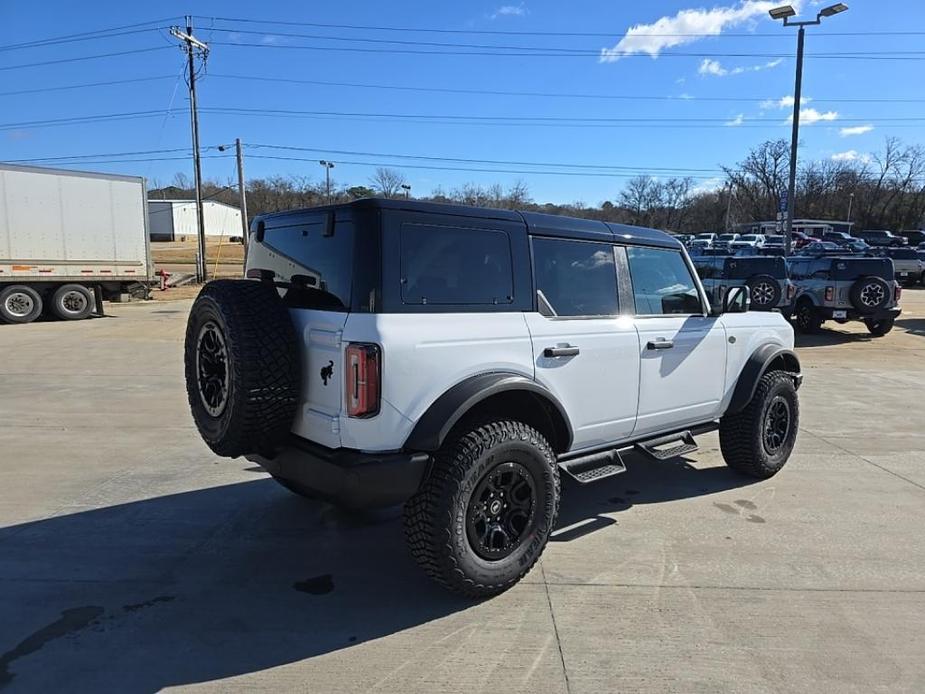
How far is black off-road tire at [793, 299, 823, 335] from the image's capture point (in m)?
15.5

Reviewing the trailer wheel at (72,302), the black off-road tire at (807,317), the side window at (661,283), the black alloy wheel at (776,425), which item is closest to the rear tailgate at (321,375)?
the side window at (661,283)

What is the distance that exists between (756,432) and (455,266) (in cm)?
309

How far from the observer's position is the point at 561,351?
3566 millimetres

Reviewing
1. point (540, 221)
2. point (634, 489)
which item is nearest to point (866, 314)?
point (634, 489)

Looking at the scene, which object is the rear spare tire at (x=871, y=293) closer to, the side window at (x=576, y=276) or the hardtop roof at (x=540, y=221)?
the hardtop roof at (x=540, y=221)

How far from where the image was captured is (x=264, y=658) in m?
2.79

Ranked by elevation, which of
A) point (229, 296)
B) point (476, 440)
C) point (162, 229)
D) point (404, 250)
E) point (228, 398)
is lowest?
point (476, 440)

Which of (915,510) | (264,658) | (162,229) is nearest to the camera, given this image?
(264,658)

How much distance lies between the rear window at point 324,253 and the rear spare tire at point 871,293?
14.8 metres

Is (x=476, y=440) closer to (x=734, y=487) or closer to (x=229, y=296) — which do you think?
(x=229, y=296)

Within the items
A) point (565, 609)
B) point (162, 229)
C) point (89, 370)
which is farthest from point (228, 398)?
point (162, 229)

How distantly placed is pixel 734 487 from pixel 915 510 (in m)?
1.21

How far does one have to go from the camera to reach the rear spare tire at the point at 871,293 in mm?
14344

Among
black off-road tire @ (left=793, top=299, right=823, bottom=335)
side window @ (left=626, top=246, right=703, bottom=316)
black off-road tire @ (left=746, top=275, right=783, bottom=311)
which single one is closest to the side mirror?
side window @ (left=626, top=246, right=703, bottom=316)
